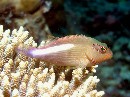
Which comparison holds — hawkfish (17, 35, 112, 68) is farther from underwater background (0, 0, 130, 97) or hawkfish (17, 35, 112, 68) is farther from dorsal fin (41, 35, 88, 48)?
Answer: underwater background (0, 0, 130, 97)

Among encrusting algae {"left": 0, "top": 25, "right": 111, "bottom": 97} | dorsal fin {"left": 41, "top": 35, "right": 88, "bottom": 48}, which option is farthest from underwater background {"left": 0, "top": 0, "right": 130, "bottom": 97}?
dorsal fin {"left": 41, "top": 35, "right": 88, "bottom": 48}

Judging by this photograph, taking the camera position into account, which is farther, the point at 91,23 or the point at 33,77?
the point at 91,23

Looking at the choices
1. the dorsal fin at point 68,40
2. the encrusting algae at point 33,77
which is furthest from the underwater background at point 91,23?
the dorsal fin at point 68,40

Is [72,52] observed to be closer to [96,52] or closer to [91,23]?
[96,52]

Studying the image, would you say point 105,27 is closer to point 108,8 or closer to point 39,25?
point 108,8

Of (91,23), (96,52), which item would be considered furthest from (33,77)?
(91,23)

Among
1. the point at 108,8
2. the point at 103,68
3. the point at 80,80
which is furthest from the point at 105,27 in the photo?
the point at 80,80
